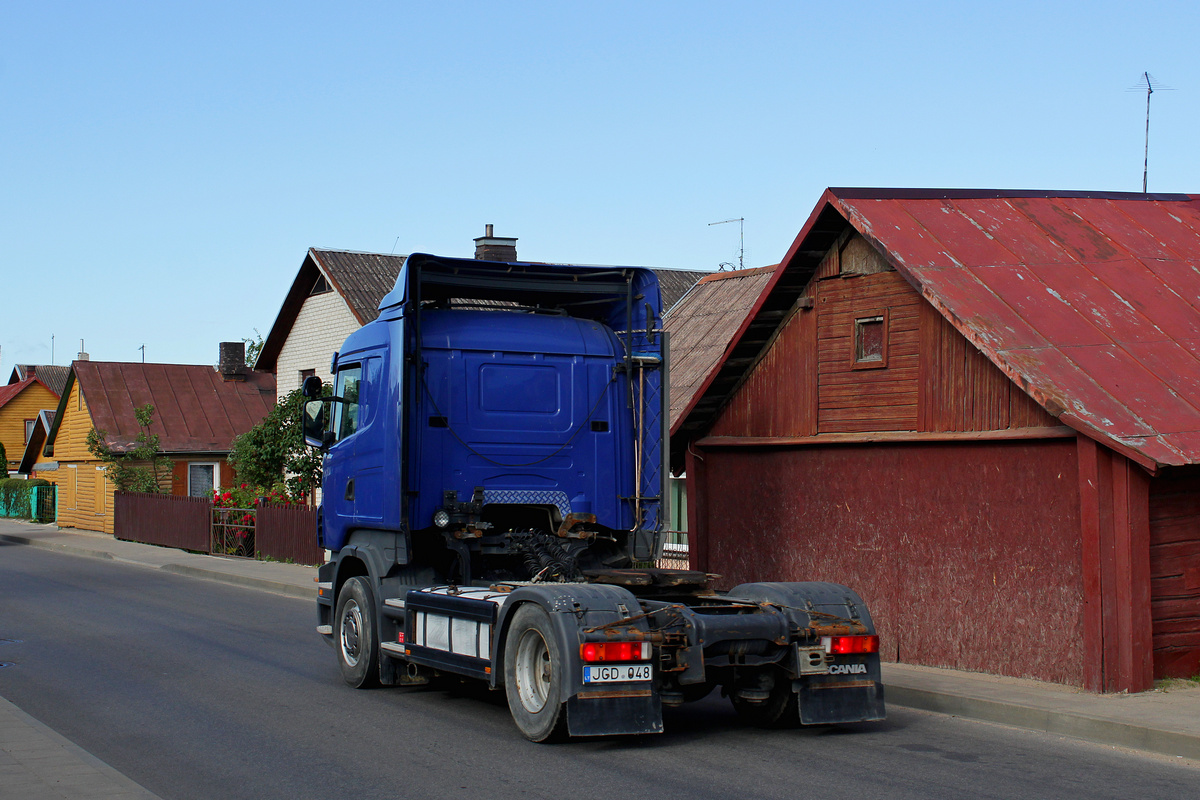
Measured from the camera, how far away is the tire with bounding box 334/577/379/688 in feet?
35.7

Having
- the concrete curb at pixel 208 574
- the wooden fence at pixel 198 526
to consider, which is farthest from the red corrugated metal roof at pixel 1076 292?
the wooden fence at pixel 198 526

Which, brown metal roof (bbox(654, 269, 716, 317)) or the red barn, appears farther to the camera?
brown metal roof (bbox(654, 269, 716, 317))

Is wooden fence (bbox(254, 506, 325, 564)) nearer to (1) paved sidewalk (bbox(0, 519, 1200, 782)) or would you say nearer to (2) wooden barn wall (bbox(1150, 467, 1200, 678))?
(1) paved sidewalk (bbox(0, 519, 1200, 782))

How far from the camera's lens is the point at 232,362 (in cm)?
4925

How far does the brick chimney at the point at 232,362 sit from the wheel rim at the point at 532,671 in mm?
42258

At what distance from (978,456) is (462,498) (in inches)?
184

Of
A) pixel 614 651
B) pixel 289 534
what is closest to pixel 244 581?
pixel 289 534

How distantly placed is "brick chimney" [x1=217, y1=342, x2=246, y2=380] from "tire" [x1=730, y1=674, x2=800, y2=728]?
42.2 metres

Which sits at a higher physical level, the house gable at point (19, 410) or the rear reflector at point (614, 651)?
the house gable at point (19, 410)

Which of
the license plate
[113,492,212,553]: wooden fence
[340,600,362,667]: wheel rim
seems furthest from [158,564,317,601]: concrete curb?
the license plate

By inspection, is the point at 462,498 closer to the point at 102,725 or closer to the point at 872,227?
the point at 102,725

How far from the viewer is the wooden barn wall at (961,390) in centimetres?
1112

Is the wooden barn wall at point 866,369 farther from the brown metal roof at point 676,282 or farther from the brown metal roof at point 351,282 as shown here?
the brown metal roof at point 676,282

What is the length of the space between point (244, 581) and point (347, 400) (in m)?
13.2
